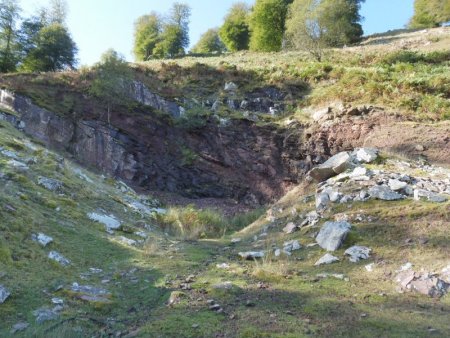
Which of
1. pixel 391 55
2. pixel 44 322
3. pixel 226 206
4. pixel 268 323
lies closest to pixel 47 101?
pixel 226 206

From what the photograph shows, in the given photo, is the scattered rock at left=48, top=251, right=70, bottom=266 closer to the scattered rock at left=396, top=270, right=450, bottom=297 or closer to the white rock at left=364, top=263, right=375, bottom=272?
the white rock at left=364, top=263, right=375, bottom=272

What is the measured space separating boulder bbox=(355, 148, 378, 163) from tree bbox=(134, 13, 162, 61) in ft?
131

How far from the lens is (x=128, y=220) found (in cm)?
1015

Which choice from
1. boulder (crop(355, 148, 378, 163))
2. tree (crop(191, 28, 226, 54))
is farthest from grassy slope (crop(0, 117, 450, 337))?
tree (crop(191, 28, 226, 54))

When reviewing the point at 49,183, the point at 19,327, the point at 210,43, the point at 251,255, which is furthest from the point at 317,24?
the point at 19,327

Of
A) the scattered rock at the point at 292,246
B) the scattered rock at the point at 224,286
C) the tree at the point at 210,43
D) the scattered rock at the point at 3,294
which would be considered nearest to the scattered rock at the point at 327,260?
the scattered rock at the point at 292,246

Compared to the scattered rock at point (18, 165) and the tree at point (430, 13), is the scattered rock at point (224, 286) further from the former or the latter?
the tree at point (430, 13)

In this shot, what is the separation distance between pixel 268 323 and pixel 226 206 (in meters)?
12.0

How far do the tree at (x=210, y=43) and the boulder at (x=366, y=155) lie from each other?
140 feet

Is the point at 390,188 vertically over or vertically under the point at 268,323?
over

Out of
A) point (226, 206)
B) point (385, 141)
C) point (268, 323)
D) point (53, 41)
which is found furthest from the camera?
point (53, 41)

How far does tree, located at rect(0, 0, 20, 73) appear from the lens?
25562mm

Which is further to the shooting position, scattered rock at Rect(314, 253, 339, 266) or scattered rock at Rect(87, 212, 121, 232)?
scattered rock at Rect(87, 212, 121, 232)

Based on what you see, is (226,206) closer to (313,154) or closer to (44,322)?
(313,154)
